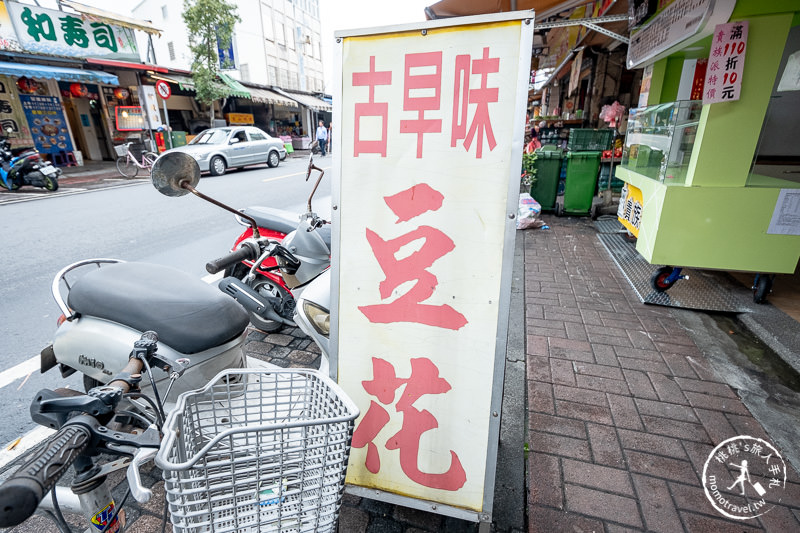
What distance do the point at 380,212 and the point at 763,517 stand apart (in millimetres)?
2293

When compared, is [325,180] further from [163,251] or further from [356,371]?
[356,371]

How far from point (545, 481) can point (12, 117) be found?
1784 centimetres

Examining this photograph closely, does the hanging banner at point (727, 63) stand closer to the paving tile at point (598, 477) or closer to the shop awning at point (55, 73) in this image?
the paving tile at point (598, 477)

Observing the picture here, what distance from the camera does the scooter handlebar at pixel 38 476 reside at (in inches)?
28.4

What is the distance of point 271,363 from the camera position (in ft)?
10.2

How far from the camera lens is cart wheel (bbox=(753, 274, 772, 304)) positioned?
3814mm

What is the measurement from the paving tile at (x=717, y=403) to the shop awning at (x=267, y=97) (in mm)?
22652

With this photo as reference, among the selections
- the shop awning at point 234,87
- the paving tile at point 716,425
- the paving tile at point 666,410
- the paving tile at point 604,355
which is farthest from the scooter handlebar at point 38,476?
the shop awning at point 234,87

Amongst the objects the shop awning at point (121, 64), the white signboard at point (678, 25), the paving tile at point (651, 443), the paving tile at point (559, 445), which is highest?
the shop awning at point (121, 64)

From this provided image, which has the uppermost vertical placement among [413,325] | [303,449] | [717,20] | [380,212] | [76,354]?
[717,20]

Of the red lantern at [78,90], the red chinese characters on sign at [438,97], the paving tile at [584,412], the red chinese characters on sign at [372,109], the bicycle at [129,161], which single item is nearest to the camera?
the red chinese characters on sign at [438,97]

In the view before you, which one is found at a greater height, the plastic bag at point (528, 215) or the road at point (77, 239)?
the plastic bag at point (528, 215)

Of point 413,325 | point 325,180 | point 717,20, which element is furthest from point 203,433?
point 325,180

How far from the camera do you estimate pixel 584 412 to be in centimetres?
255
